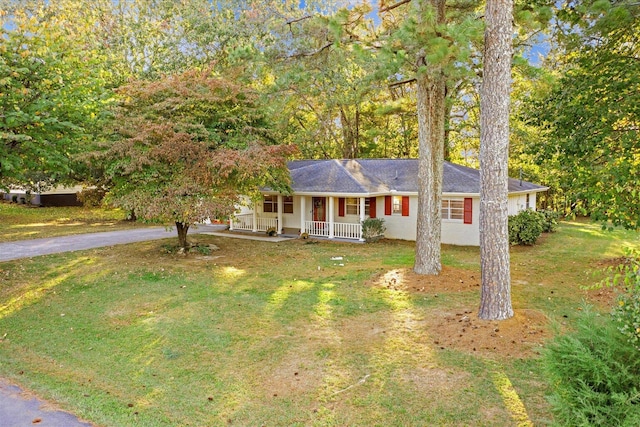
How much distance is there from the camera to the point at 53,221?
2455cm

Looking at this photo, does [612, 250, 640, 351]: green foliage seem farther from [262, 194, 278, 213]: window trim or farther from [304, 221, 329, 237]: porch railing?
[262, 194, 278, 213]: window trim

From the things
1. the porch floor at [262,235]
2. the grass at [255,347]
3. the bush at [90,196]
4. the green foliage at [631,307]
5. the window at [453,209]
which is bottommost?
the grass at [255,347]

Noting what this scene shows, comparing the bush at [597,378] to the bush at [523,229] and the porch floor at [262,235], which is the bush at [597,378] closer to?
the bush at [523,229]

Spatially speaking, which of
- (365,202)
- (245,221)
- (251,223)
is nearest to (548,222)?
(365,202)

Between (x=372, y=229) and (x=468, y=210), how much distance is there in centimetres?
400

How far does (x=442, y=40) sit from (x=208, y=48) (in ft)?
67.1

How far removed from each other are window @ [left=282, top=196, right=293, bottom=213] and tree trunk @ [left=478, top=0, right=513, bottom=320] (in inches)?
556

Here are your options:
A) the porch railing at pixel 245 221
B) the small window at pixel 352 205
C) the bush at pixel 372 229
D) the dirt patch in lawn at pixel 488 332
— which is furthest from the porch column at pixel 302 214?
the dirt patch in lawn at pixel 488 332

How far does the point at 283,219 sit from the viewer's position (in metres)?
21.0

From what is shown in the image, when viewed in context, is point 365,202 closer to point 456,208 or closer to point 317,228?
point 317,228

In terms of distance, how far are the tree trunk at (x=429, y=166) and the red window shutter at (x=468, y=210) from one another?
6460 mm

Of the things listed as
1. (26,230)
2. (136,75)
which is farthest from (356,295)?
(136,75)

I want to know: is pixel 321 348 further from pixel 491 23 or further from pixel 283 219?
pixel 283 219

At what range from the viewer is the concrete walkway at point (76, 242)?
14675mm
